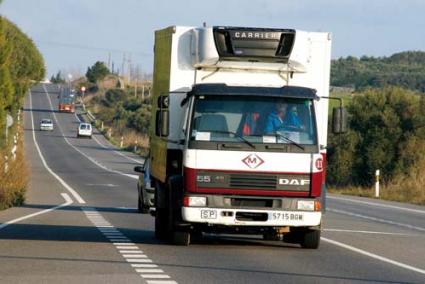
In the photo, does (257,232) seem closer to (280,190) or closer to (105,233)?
(280,190)

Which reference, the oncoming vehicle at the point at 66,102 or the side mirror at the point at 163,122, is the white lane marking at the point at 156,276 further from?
the oncoming vehicle at the point at 66,102

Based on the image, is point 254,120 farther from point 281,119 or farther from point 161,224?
point 161,224

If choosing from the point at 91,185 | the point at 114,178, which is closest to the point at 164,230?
the point at 91,185

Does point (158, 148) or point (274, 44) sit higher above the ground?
point (274, 44)

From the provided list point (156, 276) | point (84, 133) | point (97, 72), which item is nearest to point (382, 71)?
point (97, 72)

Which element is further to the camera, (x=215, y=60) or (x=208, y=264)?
(x=215, y=60)

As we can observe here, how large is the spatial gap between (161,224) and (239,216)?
2.53 metres

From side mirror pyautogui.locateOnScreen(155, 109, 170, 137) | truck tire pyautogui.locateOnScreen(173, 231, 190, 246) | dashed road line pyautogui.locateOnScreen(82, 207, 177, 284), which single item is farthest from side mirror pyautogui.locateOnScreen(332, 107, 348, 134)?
→ dashed road line pyautogui.locateOnScreen(82, 207, 177, 284)

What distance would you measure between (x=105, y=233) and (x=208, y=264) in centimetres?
577

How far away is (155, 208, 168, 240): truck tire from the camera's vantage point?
1844 centimetres

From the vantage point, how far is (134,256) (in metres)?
15.8

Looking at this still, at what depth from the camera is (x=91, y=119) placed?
139 meters

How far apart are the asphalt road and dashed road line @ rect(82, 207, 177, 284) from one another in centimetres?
1

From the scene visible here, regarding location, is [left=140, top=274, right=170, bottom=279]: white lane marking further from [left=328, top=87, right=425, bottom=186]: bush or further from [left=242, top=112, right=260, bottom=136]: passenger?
[left=328, top=87, right=425, bottom=186]: bush
